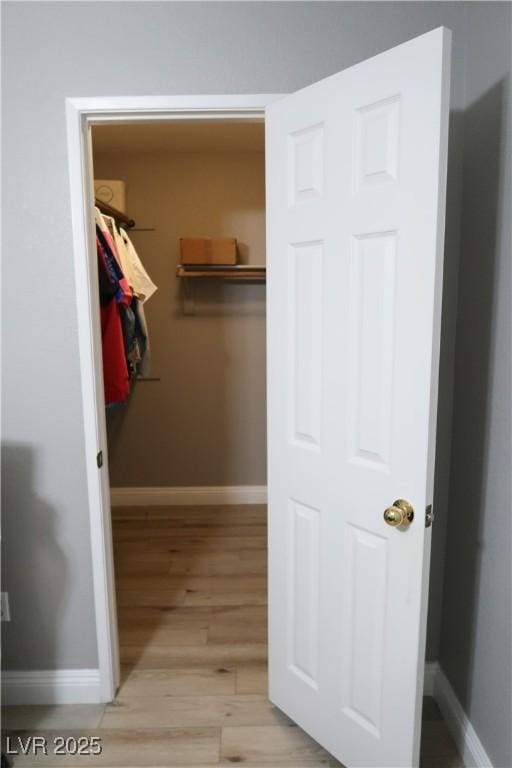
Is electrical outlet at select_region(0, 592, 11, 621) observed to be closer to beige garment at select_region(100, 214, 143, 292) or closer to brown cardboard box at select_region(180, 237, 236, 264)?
beige garment at select_region(100, 214, 143, 292)

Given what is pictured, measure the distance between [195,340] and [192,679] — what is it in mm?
2154

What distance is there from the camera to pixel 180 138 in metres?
2.99

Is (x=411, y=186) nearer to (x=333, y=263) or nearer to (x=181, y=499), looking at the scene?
(x=333, y=263)

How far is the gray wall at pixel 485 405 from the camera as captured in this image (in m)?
1.33

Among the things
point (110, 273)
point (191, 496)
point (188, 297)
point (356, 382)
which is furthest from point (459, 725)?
point (188, 297)

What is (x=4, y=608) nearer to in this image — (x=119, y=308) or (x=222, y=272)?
(x=119, y=308)

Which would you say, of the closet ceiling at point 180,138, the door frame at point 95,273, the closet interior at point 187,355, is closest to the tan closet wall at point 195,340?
the closet interior at point 187,355

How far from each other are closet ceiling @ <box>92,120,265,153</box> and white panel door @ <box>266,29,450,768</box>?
59.6 inches

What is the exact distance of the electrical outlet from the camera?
5.90 ft

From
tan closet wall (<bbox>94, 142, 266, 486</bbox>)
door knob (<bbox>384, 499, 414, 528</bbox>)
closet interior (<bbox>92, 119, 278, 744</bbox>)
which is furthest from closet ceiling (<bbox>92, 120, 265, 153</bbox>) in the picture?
door knob (<bbox>384, 499, 414, 528</bbox>)

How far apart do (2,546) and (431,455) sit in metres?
1.54

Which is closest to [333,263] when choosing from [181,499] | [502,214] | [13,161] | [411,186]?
[411,186]

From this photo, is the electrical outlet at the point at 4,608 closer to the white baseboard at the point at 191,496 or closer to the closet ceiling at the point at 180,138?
the white baseboard at the point at 191,496

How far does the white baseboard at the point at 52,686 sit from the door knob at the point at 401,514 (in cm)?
133
